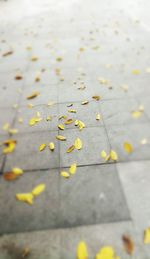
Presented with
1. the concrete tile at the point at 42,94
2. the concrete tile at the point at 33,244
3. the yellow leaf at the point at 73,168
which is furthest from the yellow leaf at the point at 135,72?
the concrete tile at the point at 33,244

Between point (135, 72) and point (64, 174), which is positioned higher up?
point (135, 72)

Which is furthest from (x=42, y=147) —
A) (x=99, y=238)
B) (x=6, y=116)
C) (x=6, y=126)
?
(x=99, y=238)

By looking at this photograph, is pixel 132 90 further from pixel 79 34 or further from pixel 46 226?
pixel 79 34

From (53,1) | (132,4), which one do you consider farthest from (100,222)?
(53,1)

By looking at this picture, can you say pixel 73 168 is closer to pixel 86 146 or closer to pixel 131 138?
pixel 86 146

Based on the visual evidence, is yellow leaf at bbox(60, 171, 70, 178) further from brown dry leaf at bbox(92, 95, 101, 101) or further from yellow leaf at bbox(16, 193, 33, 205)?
brown dry leaf at bbox(92, 95, 101, 101)

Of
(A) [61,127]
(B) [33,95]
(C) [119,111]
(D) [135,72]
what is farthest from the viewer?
(D) [135,72]
